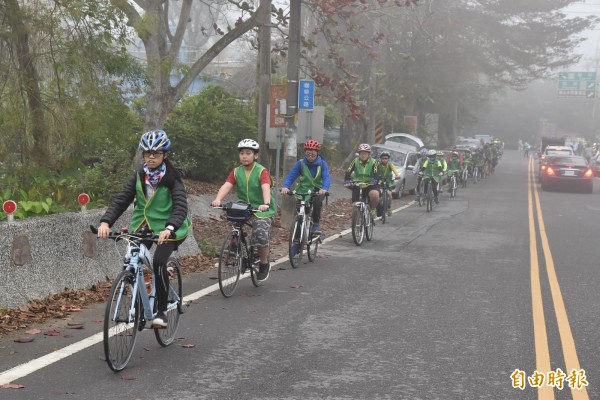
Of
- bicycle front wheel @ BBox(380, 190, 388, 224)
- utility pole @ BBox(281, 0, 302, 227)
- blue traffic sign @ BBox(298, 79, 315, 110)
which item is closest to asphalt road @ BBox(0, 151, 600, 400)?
utility pole @ BBox(281, 0, 302, 227)

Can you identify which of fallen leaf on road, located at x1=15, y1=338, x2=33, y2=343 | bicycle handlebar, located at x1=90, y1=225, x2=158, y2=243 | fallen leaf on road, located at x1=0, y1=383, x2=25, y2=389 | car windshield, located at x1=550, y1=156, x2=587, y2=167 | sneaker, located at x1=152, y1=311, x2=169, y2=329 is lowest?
car windshield, located at x1=550, y1=156, x2=587, y2=167

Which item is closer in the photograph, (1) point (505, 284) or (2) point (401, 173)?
(1) point (505, 284)

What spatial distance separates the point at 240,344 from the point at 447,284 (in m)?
4.51

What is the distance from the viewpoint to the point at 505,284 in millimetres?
11617

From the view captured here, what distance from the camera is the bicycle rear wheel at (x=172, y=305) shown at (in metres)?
7.46

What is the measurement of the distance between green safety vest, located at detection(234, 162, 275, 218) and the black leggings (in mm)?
3026

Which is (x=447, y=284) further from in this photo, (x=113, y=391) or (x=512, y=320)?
(x=113, y=391)

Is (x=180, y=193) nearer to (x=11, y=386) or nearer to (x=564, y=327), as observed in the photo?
(x=11, y=386)

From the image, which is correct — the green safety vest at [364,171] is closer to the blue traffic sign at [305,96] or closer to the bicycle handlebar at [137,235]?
the blue traffic sign at [305,96]

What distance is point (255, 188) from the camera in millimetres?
10156

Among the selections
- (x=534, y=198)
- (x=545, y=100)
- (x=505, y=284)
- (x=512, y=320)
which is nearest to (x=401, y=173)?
(x=534, y=198)

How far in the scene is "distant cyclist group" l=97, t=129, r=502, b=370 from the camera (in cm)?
682

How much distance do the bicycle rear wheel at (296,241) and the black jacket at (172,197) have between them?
17.8 ft

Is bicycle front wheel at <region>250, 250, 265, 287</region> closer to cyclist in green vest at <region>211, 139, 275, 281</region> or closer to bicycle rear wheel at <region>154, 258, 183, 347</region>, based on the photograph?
cyclist in green vest at <region>211, 139, 275, 281</region>
